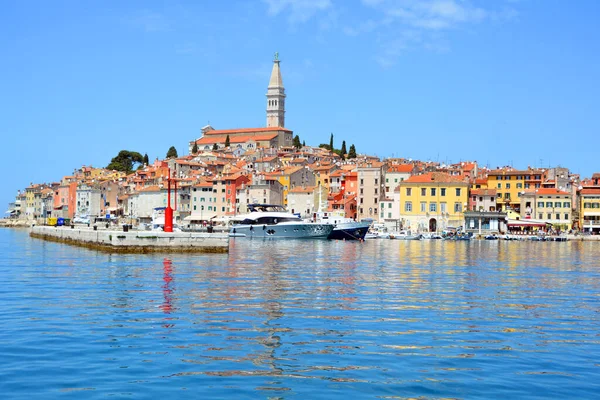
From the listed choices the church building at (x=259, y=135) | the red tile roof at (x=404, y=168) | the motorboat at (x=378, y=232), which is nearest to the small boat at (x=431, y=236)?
the motorboat at (x=378, y=232)

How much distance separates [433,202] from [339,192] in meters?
19.9

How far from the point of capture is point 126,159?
148m

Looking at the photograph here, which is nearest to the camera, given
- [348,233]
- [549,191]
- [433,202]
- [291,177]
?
[348,233]

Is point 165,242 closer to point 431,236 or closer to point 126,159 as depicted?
point 431,236

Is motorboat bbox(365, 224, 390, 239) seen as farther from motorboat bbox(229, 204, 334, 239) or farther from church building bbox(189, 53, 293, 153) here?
church building bbox(189, 53, 293, 153)

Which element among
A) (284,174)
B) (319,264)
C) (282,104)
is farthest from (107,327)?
(282,104)

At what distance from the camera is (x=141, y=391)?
10.4 m

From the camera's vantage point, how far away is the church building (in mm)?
139625

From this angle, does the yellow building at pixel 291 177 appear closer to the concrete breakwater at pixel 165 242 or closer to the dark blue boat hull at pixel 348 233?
the dark blue boat hull at pixel 348 233

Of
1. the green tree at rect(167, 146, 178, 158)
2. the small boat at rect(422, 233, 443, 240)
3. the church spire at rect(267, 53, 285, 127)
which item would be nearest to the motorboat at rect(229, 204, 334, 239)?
the small boat at rect(422, 233, 443, 240)

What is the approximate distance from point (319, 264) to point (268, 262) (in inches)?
92.4

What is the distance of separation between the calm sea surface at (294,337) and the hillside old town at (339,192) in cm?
5100

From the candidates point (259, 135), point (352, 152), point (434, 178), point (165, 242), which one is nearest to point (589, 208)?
point (434, 178)

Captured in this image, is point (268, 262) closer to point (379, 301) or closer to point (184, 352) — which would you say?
point (379, 301)
